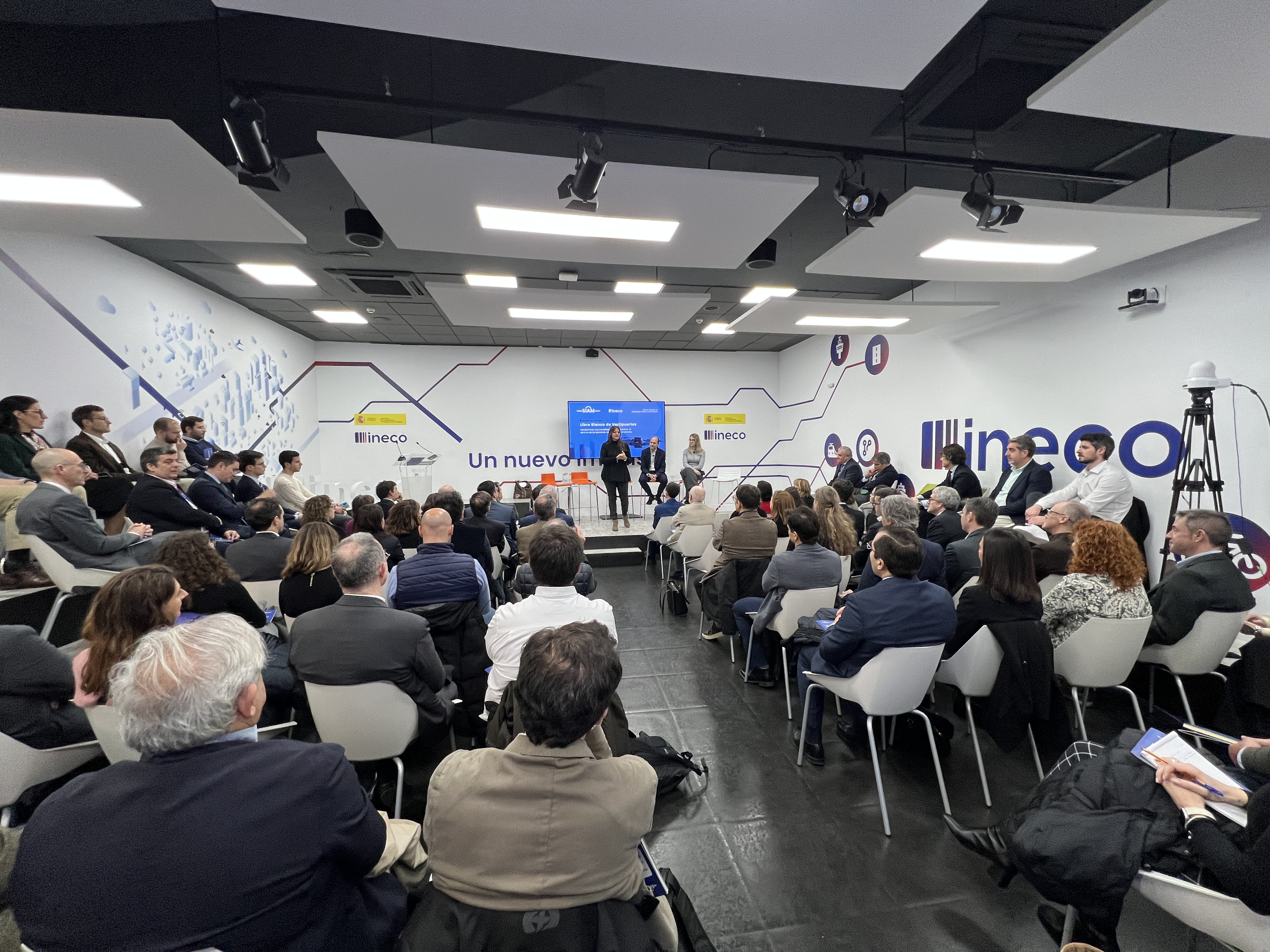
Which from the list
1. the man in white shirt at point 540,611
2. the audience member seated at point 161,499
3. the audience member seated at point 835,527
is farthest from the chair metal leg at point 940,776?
the audience member seated at point 161,499

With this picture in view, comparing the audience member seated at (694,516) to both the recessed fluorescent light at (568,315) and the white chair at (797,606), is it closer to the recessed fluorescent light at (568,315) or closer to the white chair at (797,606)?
the white chair at (797,606)

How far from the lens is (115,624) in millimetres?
1722

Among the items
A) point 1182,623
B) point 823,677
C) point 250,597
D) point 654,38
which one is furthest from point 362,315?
point 1182,623

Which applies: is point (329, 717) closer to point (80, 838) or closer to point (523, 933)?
point (80, 838)

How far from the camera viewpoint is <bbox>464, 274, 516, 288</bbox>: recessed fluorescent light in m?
5.21

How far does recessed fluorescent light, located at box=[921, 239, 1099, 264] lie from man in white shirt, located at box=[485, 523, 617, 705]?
3.67 metres

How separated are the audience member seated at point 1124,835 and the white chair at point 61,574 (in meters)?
4.56

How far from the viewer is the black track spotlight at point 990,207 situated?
3115 mm

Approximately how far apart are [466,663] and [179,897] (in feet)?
6.01

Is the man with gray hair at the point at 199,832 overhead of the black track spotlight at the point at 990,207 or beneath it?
beneath

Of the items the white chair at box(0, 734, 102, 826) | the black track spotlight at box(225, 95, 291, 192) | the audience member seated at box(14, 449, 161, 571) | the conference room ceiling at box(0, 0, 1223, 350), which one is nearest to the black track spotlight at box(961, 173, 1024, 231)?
the conference room ceiling at box(0, 0, 1223, 350)

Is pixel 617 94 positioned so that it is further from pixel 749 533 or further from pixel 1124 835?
pixel 1124 835

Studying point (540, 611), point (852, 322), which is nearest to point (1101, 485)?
point (852, 322)

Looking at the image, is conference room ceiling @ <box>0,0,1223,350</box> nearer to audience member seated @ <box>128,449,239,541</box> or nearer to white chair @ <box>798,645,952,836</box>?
audience member seated @ <box>128,449,239,541</box>
